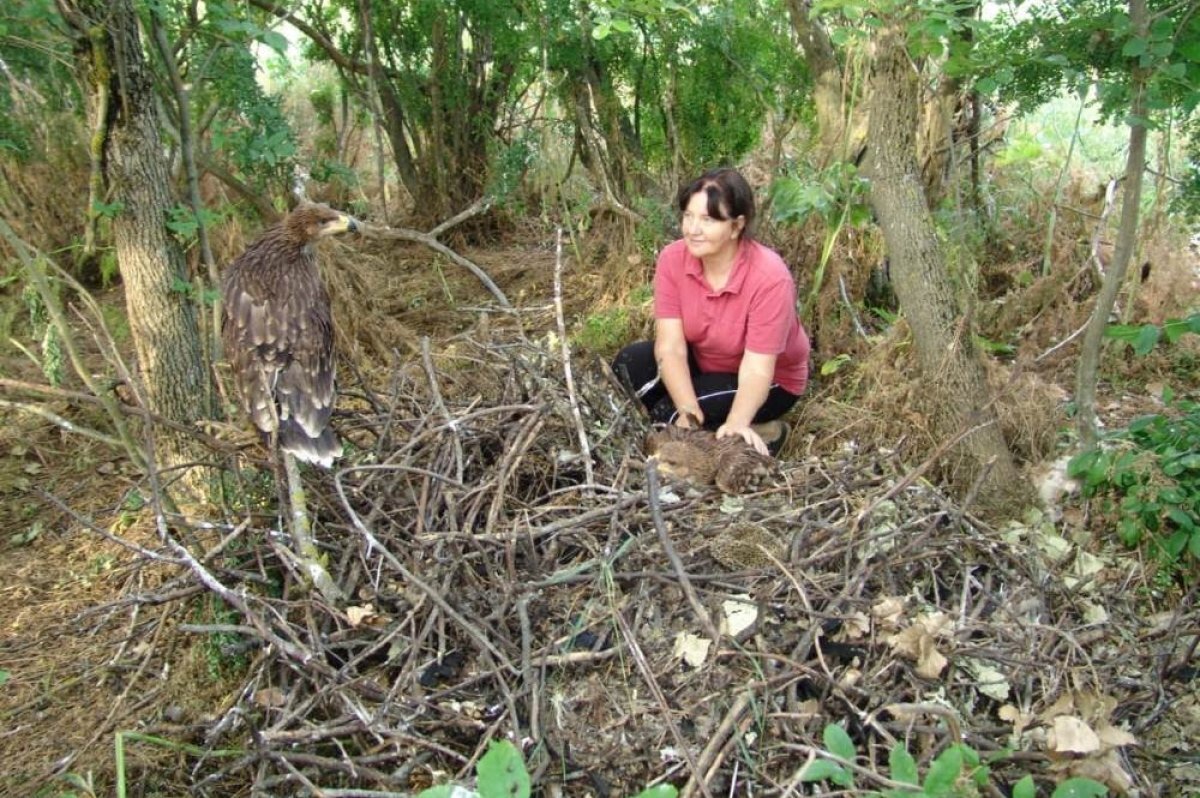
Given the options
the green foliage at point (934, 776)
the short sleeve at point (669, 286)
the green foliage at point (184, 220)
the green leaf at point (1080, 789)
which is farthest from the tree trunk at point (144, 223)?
the green leaf at point (1080, 789)

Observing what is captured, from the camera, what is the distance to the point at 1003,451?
12.1 feet

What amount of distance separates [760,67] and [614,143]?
0.99 metres

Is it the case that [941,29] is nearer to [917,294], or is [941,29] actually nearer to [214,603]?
[917,294]

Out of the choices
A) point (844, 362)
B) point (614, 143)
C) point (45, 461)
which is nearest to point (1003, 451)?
point (844, 362)

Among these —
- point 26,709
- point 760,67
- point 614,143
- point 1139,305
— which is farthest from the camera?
point 614,143

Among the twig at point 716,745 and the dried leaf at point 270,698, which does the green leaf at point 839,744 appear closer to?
the twig at point 716,745

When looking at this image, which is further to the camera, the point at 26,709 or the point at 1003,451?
the point at 1003,451

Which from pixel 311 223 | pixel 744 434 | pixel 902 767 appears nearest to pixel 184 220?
pixel 311 223

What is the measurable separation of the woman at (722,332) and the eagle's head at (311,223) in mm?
1364

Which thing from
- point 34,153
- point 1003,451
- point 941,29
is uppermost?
point 941,29

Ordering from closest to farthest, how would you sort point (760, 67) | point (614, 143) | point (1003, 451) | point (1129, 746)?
point (1129, 746)
point (1003, 451)
point (760, 67)
point (614, 143)

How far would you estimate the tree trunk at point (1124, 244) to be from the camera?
2.98 metres

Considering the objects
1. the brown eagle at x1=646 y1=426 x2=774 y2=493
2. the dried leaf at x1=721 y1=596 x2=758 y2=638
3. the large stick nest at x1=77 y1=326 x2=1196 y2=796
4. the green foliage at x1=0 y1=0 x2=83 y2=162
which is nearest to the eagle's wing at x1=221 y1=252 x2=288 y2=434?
the large stick nest at x1=77 y1=326 x2=1196 y2=796

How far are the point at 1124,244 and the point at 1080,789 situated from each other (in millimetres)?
2120
